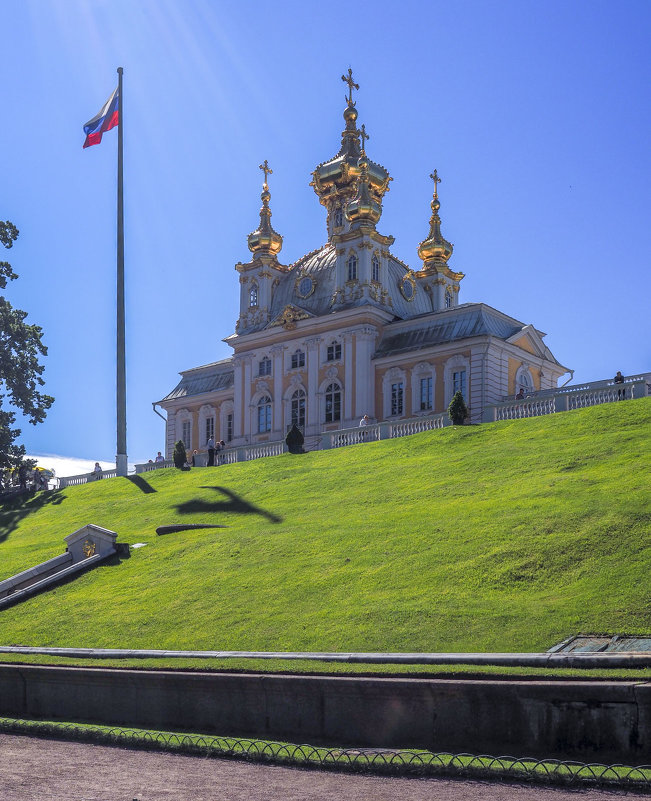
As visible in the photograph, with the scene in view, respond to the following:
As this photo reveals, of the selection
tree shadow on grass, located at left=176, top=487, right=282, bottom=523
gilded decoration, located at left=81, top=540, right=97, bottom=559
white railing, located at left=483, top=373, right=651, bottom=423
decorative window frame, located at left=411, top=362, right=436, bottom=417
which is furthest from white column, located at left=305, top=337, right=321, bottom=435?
gilded decoration, located at left=81, top=540, right=97, bottom=559

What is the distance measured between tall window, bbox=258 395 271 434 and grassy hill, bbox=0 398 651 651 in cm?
2058

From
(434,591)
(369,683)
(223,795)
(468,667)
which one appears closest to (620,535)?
(434,591)

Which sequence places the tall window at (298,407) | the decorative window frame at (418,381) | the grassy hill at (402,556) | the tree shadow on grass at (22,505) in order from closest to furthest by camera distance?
the grassy hill at (402,556)
the tree shadow on grass at (22,505)
the decorative window frame at (418,381)
the tall window at (298,407)

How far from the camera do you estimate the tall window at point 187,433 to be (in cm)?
5990

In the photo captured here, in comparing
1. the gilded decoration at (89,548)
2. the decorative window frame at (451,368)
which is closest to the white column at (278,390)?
the decorative window frame at (451,368)

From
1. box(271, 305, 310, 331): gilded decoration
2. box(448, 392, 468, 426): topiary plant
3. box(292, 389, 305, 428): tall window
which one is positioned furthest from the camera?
box(271, 305, 310, 331): gilded decoration

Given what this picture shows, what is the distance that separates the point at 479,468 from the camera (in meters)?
25.8

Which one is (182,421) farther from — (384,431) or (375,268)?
(384,431)

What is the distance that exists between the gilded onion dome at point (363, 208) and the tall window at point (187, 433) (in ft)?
54.7

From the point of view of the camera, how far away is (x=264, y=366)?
177 ft

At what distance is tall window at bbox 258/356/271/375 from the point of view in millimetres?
53562

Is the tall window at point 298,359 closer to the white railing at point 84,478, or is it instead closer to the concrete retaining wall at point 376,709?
the white railing at point 84,478

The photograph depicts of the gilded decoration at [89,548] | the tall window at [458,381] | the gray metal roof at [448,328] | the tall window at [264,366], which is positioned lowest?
the gilded decoration at [89,548]

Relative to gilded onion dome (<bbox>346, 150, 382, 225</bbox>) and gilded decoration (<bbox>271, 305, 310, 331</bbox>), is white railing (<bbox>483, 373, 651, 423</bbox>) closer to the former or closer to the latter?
gilded decoration (<bbox>271, 305, 310, 331</bbox>)
